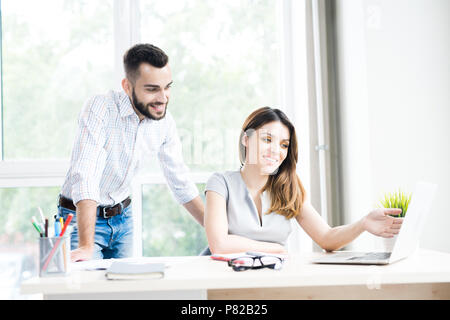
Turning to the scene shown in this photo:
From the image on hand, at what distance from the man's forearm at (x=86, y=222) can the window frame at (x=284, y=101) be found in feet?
2.71

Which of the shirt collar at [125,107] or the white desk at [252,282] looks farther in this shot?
the shirt collar at [125,107]

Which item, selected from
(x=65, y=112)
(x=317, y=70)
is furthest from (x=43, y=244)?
(x=317, y=70)

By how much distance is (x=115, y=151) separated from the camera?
2.03 meters

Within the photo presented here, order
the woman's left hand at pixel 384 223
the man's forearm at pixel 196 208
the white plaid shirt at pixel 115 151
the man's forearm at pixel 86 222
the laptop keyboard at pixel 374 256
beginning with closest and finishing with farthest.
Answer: the laptop keyboard at pixel 374 256 < the woman's left hand at pixel 384 223 < the man's forearm at pixel 86 222 < the white plaid shirt at pixel 115 151 < the man's forearm at pixel 196 208

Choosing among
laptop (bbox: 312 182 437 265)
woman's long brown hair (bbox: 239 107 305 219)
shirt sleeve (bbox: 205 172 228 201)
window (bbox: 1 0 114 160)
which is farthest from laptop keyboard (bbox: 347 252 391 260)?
window (bbox: 1 0 114 160)

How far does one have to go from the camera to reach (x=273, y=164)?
1769 millimetres

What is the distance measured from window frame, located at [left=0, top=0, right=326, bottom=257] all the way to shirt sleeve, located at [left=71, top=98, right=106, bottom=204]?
2.25 ft

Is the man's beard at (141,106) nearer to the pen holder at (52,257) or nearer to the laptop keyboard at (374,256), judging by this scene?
the pen holder at (52,257)

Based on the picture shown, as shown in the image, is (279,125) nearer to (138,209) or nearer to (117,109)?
(117,109)

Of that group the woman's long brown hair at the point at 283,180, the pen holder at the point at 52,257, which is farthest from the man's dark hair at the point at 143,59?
the pen holder at the point at 52,257

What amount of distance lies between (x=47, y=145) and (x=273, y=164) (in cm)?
144

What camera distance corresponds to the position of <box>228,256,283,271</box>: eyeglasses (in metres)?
1.17

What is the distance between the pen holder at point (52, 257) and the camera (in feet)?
3.71

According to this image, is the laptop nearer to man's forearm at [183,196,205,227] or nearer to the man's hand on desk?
the man's hand on desk
